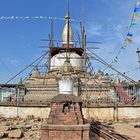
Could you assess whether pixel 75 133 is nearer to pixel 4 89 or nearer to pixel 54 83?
pixel 54 83

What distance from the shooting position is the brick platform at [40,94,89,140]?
1256 cm

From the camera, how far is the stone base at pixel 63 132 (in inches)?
494

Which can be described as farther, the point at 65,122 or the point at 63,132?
the point at 65,122

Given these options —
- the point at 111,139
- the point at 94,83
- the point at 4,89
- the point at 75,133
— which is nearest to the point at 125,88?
the point at 94,83

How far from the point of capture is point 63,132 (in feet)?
41.2

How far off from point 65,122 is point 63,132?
1.32 feet

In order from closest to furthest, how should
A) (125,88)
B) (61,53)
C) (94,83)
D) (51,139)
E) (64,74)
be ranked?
(51,139) < (64,74) < (94,83) < (125,88) < (61,53)

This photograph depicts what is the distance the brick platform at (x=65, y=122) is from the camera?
41.2 ft

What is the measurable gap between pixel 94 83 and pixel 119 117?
6.13 m

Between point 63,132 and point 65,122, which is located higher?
point 65,122

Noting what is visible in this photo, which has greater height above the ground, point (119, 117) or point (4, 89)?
point (4, 89)

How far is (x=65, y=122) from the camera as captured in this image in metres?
Result: 12.7

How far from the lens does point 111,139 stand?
15.0 m

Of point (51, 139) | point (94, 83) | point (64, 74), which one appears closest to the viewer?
point (51, 139)
